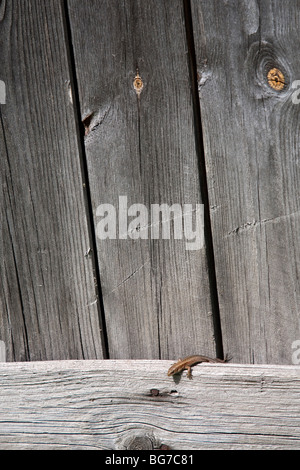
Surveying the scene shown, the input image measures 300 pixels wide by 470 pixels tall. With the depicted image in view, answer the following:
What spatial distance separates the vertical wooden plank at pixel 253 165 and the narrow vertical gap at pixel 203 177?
2 cm

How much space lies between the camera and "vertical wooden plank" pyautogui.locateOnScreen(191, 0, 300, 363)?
4.46ft

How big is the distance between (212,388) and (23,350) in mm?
667

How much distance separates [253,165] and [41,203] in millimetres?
687

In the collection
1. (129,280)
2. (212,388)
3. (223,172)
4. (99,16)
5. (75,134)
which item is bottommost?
(212,388)

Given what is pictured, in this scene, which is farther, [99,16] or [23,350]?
[23,350]

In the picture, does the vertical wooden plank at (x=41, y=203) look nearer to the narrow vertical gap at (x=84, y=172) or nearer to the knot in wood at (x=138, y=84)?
the narrow vertical gap at (x=84, y=172)

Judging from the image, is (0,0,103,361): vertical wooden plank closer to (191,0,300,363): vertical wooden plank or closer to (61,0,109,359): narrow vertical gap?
(61,0,109,359): narrow vertical gap

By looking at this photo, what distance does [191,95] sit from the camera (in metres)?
1.44

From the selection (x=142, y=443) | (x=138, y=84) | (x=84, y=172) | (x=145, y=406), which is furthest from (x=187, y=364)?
(x=138, y=84)

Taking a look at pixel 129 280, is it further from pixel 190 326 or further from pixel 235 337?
pixel 235 337

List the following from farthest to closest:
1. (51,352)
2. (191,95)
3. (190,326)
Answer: (51,352) < (190,326) < (191,95)

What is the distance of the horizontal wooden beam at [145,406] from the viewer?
4.65 feet

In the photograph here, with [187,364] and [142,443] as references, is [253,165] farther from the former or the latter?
[142,443]
